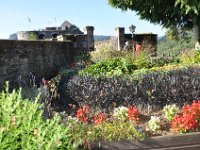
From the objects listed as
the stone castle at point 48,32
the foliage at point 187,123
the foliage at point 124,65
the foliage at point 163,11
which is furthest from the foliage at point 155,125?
the stone castle at point 48,32

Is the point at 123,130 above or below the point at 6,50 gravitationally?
below

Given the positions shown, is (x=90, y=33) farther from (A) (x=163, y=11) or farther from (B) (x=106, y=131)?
(B) (x=106, y=131)

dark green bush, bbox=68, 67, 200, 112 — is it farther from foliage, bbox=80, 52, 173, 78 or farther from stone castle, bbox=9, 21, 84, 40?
stone castle, bbox=9, 21, 84, 40

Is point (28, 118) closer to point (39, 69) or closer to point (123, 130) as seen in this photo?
point (123, 130)

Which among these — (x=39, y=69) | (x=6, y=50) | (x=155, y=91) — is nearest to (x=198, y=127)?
(x=155, y=91)

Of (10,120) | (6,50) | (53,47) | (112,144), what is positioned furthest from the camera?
(53,47)

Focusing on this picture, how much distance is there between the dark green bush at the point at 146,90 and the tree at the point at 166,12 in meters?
12.0

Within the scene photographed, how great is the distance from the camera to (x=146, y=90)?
37.8 feet

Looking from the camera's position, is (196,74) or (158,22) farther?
(158,22)

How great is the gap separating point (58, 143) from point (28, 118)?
723 mm

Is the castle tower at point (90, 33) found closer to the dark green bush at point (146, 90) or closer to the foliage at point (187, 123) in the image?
the dark green bush at point (146, 90)

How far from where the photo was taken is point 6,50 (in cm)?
1343

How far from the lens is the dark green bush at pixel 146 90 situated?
11.5m

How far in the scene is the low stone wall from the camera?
1330 centimetres
